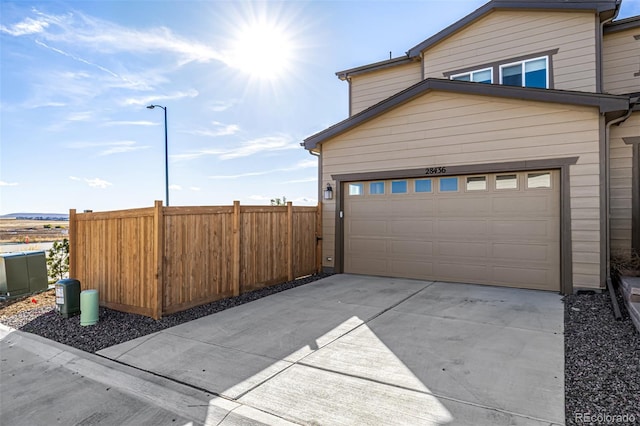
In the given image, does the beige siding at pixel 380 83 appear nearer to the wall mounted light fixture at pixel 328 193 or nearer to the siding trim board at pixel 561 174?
the wall mounted light fixture at pixel 328 193

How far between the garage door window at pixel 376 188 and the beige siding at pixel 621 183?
5027 mm

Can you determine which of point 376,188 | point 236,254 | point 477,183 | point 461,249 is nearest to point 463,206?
point 477,183

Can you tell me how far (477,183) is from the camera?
7.74m

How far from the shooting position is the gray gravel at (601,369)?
2617 millimetres

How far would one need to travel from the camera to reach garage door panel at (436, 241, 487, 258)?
7656 mm

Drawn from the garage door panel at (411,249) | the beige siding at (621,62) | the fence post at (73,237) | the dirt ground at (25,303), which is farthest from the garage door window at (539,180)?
the dirt ground at (25,303)

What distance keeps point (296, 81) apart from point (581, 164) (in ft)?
26.6

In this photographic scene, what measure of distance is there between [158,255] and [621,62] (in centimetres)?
1183

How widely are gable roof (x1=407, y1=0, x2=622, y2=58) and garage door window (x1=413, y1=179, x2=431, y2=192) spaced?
4895mm

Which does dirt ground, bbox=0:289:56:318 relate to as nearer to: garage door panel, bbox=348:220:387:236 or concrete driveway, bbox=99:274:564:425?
concrete driveway, bbox=99:274:564:425

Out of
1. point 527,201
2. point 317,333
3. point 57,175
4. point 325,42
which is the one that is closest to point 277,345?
point 317,333

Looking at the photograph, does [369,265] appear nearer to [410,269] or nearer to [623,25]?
[410,269]

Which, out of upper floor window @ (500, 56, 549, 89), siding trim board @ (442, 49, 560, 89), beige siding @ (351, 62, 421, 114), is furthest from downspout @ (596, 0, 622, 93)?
beige siding @ (351, 62, 421, 114)

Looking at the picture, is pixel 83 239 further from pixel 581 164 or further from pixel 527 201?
pixel 581 164
